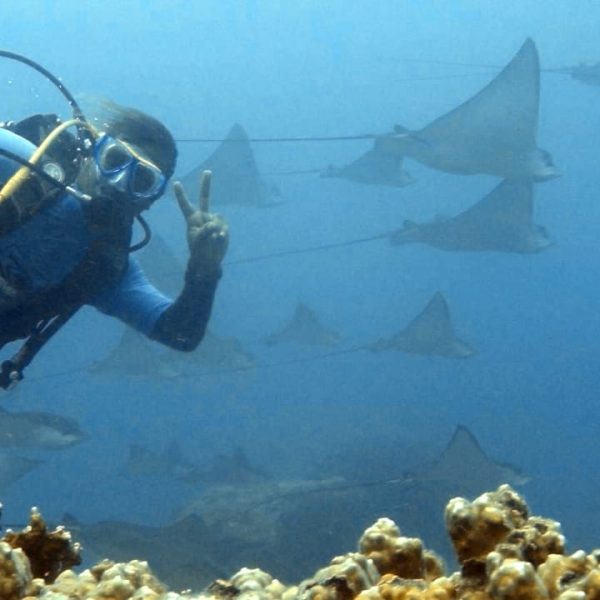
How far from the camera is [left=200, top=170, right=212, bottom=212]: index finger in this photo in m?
3.69

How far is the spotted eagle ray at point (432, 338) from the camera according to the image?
14.4 m

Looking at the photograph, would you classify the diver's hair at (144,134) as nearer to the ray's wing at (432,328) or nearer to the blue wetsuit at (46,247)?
the blue wetsuit at (46,247)

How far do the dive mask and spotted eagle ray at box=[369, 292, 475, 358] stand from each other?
10910 mm

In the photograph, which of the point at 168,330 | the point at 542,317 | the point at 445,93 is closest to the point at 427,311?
the point at 168,330

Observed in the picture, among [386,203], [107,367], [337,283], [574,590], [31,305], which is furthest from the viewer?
[386,203]

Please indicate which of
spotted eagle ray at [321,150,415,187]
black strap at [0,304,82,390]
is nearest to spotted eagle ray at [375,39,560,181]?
spotted eagle ray at [321,150,415,187]

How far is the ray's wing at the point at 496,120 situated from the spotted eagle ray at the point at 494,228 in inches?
32.7

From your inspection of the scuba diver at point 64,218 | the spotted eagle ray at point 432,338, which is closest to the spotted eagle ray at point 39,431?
the scuba diver at point 64,218

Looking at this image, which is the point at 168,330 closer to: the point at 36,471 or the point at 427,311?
the point at 427,311

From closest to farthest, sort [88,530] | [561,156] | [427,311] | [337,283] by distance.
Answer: [88,530] < [427,311] < [337,283] < [561,156]

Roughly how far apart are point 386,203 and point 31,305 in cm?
6589

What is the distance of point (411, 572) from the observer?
5.68ft

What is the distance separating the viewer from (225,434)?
17312 mm

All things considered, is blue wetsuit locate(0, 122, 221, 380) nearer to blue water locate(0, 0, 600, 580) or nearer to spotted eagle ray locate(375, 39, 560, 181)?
blue water locate(0, 0, 600, 580)
